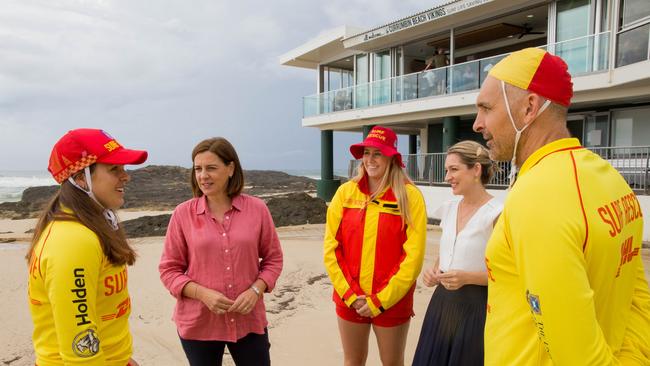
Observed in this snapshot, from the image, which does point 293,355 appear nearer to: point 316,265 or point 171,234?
point 171,234

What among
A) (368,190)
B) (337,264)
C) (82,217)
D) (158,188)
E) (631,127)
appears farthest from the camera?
(158,188)

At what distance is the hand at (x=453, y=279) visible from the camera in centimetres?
243

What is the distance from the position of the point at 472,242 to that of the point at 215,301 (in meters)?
1.53

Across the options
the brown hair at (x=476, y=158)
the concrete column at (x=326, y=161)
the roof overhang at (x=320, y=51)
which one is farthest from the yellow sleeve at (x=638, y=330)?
the concrete column at (x=326, y=161)

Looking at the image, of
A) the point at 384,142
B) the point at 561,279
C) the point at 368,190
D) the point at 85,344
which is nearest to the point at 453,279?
the point at 368,190

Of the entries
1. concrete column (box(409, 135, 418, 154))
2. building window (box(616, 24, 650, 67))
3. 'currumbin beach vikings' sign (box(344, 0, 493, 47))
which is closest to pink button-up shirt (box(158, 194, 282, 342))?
building window (box(616, 24, 650, 67))

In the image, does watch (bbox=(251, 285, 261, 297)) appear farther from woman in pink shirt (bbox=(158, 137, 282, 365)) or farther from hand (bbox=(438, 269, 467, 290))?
hand (bbox=(438, 269, 467, 290))

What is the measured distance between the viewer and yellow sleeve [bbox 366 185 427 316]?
9.00ft

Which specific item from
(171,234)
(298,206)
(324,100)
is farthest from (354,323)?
(324,100)

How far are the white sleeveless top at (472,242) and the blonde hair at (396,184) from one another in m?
0.33

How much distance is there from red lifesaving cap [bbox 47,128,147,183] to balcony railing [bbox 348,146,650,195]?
19.4ft

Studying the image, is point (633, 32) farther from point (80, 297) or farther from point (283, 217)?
point (80, 297)

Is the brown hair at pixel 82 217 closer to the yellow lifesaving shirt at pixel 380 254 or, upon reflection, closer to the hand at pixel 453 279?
the yellow lifesaving shirt at pixel 380 254

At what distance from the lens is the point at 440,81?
1392 cm
